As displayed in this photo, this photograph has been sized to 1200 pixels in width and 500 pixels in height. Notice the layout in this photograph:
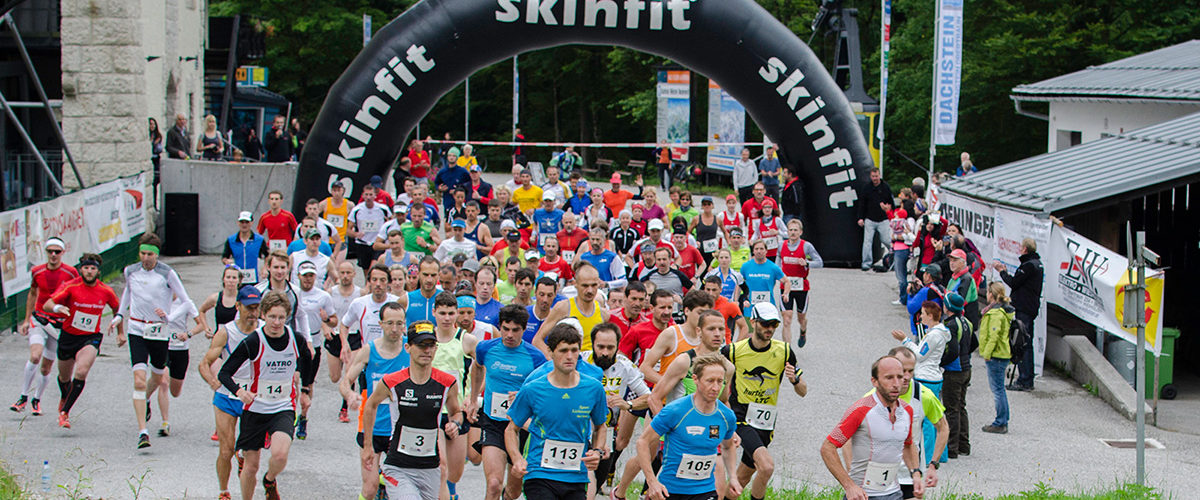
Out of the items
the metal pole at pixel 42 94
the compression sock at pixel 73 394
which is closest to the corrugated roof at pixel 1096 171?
the compression sock at pixel 73 394

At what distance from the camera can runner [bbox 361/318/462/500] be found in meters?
7.93

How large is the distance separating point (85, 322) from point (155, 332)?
31.4 inches

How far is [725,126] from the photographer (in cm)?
3553

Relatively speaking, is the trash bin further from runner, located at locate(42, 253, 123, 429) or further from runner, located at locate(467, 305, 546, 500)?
runner, located at locate(42, 253, 123, 429)

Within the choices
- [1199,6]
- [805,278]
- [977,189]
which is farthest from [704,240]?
[1199,6]

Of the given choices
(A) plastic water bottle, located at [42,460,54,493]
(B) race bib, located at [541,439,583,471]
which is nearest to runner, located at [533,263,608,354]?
(B) race bib, located at [541,439,583,471]

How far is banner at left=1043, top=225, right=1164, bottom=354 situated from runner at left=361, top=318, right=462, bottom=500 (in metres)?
7.51

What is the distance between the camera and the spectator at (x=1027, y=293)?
13914 millimetres

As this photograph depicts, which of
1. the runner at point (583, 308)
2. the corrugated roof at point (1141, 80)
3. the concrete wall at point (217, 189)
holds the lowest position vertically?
the runner at point (583, 308)

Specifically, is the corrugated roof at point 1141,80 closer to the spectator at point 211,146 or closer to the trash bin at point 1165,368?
the trash bin at point 1165,368

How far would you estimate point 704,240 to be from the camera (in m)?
17.1

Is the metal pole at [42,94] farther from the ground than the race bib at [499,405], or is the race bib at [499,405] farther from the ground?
the metal pole at [42,94]

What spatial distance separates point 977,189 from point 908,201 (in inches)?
94.1

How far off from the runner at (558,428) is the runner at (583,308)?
231 centimetres
